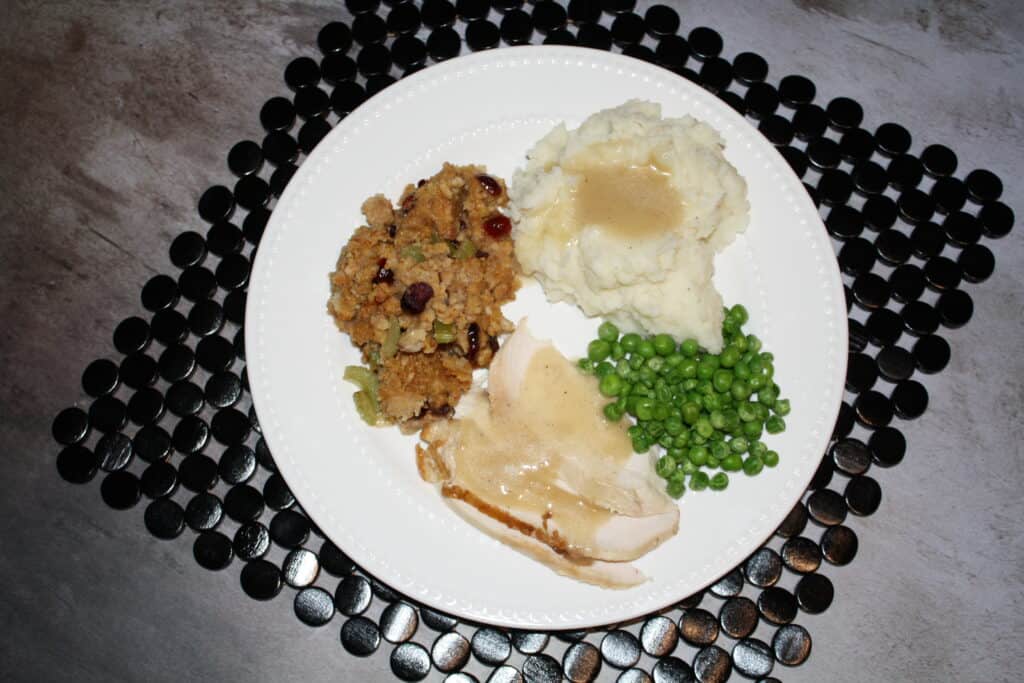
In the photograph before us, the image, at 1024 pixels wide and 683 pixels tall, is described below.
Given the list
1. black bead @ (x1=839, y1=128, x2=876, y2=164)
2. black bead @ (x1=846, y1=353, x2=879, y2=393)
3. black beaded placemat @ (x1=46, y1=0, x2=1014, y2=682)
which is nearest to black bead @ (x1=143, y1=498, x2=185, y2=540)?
black beaded placemat @ (x1=46, y1=0, x2=1014, y2=682)

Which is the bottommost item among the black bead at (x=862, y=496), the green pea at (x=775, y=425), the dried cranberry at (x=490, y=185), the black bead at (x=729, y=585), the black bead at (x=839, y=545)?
the black bead at (x=729, y=585)

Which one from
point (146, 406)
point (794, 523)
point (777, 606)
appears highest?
point (794, 523)

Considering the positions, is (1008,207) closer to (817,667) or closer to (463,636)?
(817,667)

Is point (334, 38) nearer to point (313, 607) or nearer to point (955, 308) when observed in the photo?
point (313, 607)

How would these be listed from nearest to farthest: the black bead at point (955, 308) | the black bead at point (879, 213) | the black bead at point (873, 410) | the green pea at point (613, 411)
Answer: the green pea at point (613, 411) < the black bead at point (873, 410) < the black bead at point (955, 308) < the black bead at point (879, 213)

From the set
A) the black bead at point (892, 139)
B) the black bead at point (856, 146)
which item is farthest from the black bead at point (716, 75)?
the black bead at point (892, 139)

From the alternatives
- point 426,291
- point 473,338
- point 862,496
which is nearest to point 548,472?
point 473,338

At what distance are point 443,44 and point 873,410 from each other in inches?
143

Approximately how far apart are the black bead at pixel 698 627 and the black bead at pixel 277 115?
13.1ft

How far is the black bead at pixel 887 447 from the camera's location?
4.68 meters

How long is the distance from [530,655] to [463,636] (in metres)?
0.41

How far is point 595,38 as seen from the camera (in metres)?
5.11

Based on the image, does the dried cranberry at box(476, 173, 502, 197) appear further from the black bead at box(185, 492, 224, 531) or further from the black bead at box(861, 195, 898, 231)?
the black bead at box(185, 492, 224, 531)

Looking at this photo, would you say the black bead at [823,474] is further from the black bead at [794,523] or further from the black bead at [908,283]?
the black bead at [908,283]
